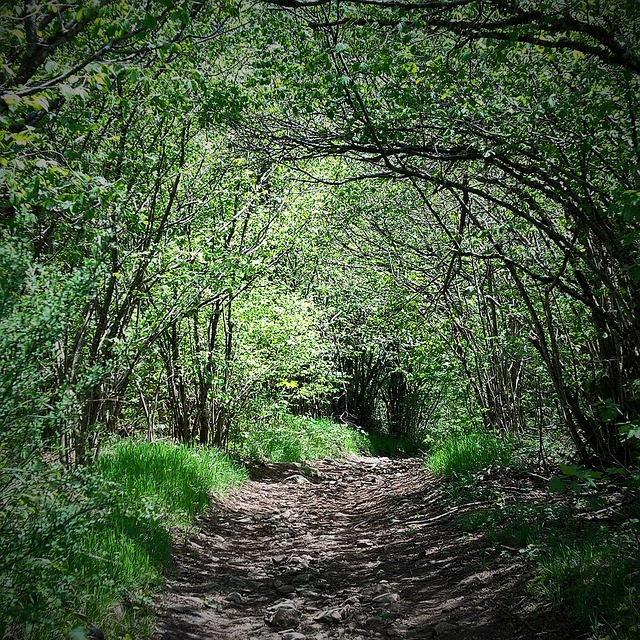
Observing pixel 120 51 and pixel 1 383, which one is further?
pixel 120 51

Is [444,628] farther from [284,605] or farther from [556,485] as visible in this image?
[556,485]

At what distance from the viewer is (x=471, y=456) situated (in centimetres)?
838

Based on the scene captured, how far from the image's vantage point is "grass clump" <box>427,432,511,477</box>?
8000mm

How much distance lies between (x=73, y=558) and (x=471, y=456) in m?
6.08

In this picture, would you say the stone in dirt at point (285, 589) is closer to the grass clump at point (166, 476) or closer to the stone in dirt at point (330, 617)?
the stone in dirt at point (330, 617)

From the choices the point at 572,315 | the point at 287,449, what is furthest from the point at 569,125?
the point at 287,449

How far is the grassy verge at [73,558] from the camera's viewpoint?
3.00 metres

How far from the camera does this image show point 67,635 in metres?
2.96

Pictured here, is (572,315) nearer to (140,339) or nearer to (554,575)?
(554,575)

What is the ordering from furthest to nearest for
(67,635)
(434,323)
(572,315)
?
(434,323) < (572,315) < (67,635)

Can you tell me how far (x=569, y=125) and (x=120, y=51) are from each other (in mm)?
4180

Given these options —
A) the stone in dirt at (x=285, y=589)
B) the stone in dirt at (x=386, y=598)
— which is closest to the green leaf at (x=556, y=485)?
the stone in dirt at (x=386, y=598)

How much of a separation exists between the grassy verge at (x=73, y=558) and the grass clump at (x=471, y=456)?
15.1ft

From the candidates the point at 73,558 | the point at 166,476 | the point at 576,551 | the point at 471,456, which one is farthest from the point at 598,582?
the point at 471,456
